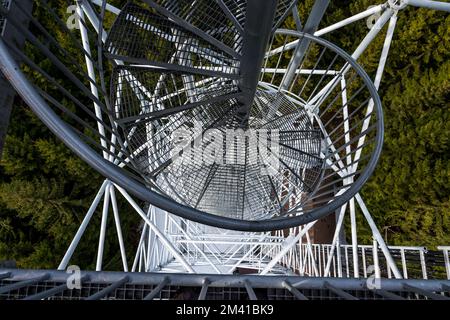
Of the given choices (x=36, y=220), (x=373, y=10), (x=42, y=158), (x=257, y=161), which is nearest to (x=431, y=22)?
(x=373, y=10)

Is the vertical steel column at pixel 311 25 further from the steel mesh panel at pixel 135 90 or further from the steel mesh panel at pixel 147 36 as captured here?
the steel mesh panel at pixel 147 36

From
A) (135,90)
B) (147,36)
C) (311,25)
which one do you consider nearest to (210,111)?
(135,90)

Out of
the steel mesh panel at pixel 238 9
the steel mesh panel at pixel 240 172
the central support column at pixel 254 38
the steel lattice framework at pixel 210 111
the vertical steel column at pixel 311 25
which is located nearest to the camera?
the central support column at pixel 254 38

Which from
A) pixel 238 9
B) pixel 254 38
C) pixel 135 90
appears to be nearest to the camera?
pixel 254 38

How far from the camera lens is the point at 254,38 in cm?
194

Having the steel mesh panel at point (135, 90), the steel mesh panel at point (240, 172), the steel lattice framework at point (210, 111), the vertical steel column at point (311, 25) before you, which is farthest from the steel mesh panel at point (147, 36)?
the vertical steel column at point (311, 25)

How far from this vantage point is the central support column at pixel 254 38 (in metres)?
1.71

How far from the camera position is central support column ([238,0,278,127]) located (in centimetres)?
171

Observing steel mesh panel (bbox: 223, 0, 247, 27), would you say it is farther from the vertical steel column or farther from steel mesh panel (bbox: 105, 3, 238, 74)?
the vertical steel column

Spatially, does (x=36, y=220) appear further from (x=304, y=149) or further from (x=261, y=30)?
(x=261, y=30)

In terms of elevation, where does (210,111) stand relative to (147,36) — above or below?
below

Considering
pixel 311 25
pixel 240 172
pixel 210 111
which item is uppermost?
pixel 311 25

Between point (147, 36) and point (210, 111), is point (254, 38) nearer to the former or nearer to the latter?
point (147, 36)

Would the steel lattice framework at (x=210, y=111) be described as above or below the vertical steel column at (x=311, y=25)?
below
